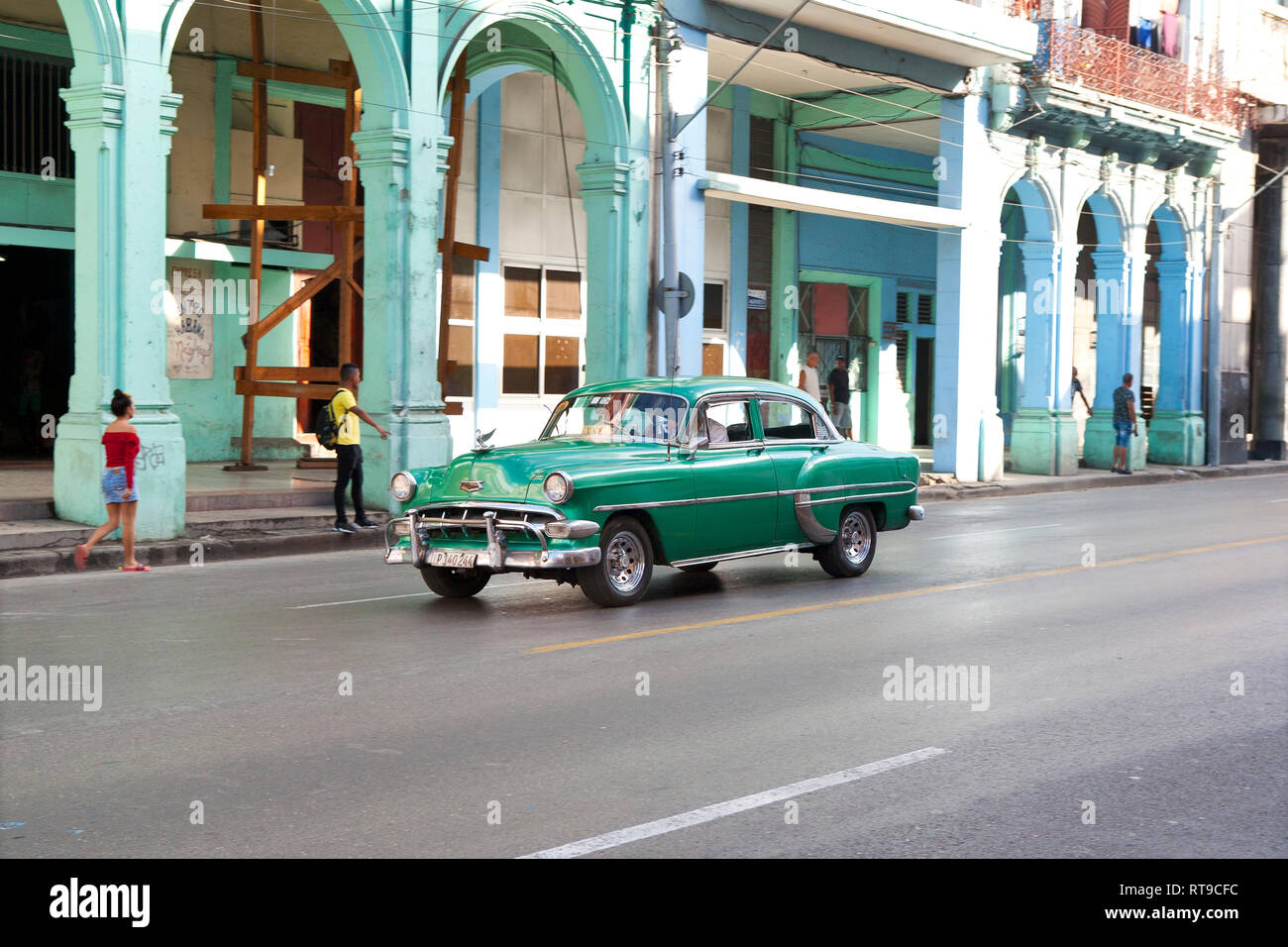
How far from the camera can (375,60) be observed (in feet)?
56.0

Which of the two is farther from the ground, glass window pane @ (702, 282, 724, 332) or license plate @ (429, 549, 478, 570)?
glass window pane @ (702, 282, 724, 332)

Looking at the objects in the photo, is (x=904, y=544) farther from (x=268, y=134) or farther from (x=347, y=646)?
(x=268, y=134)

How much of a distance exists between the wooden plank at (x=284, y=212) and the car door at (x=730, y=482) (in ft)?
27.5

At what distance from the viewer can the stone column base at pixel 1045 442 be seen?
92.6 feet

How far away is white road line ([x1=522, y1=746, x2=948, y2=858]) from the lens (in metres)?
5.13

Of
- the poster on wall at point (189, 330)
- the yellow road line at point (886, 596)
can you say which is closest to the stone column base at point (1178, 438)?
the yellow road line at point (886, 596)

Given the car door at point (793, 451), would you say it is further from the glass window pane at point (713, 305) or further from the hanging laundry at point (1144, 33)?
the hanging laundry at point (1144, 33)

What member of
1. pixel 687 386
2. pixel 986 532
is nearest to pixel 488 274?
pixel 986 532

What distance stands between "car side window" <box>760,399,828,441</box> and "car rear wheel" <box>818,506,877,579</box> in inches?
29.3

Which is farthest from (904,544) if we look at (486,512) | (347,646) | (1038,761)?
(1038,761)

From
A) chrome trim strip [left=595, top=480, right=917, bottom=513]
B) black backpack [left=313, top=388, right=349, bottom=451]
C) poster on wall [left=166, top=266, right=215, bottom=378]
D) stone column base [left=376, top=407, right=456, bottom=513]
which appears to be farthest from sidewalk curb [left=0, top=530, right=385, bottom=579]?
poster on wall [left=166, top=266, right=215, bottom=378]

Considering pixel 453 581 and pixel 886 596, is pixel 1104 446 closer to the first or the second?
pixel 886 596

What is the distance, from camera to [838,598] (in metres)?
11.4

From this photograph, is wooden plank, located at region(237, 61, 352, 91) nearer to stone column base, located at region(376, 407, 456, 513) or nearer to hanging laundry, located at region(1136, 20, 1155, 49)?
stone column base, located at region(376, 407, 456, 513)
